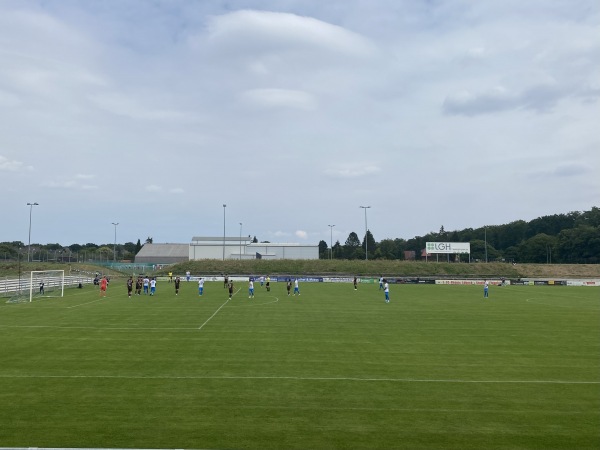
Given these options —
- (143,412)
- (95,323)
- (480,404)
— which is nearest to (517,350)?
(480,404)

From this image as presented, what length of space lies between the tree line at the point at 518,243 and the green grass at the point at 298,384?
274 ft

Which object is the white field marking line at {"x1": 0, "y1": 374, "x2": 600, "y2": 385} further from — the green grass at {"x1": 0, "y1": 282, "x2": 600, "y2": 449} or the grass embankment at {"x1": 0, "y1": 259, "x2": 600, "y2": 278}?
the grass embankment at {"x1": 0, "y1": 259, "x2": 600, "y2": 278}

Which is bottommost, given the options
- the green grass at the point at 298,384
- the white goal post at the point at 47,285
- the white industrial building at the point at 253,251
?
the green grass at the point at 298,384

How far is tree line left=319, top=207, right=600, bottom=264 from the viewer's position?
4414 inches

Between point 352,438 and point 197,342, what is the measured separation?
11.2 metres

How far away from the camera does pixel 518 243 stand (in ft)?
454

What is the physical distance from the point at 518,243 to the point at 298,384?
459ft

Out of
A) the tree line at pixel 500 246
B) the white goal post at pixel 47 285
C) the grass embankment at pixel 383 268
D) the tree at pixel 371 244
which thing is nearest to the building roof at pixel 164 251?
the tree line at pixel 500 246

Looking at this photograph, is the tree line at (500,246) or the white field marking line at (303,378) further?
the tree line at (500,246)

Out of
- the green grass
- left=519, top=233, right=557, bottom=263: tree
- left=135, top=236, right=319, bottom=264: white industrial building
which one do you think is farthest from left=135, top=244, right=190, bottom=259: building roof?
the green grass

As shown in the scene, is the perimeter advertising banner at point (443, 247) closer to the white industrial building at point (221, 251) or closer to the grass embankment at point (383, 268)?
the grass embankment at point (383, 268)

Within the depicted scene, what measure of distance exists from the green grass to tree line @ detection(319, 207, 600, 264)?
3286 inches

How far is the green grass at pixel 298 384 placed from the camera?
30.7 ft

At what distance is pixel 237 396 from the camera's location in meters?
11.8
